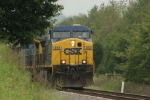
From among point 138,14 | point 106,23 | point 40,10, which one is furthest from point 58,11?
point 106,23

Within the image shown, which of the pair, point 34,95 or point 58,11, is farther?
point 58,11

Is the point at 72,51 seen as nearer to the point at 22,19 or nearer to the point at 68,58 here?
the point at 68,58

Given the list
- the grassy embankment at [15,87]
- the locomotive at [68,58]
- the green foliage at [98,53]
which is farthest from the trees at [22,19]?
the green foliage at [98,53]

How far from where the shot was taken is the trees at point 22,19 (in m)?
19.4

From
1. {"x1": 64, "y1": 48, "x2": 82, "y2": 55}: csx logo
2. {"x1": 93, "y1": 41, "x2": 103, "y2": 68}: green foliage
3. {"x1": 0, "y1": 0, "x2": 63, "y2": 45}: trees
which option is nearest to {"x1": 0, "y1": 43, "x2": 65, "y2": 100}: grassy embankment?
{"x1": 0, "y1": 0, "x2": 63, "y2": 45}: trees

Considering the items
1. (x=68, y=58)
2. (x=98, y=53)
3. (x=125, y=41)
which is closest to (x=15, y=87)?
(x=68, y=58)

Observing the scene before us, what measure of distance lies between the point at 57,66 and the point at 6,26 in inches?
139

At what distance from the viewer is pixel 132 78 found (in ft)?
94.5

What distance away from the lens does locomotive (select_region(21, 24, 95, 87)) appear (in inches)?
846

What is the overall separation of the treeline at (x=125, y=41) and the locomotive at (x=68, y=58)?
543cm

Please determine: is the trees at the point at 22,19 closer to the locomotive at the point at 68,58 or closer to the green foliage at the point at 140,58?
the locomotive at the point at 68,58

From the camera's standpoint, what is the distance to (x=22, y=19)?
19.8 metres

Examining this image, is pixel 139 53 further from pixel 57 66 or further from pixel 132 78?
pixel 57 66

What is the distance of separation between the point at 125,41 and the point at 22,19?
2594 cm
